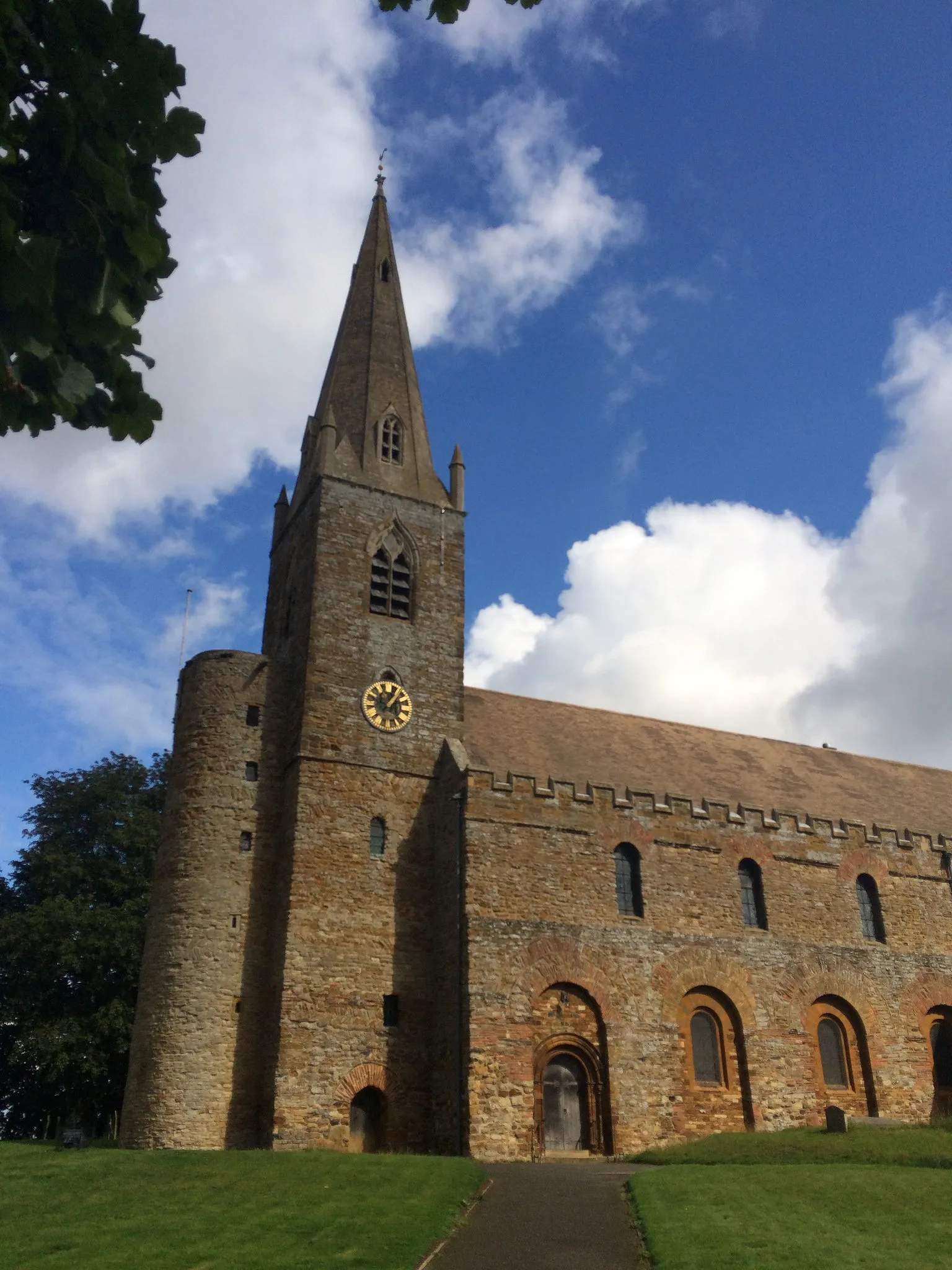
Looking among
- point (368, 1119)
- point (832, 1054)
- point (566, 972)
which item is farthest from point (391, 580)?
point (832, 1054)

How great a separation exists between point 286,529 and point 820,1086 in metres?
23.0

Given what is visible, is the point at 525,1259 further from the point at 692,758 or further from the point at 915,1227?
the point at 692,758

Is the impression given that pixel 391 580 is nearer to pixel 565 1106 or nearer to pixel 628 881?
pixel 628 881

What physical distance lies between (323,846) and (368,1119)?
656 cm

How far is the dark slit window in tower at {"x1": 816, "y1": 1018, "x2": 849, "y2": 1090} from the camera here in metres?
27.8

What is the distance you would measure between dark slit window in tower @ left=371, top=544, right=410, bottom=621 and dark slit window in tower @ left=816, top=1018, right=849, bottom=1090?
16389 millimetres

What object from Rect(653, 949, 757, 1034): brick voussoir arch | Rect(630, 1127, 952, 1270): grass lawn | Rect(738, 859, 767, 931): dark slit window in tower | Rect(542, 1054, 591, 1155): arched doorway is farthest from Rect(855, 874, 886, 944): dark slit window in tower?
Rect(542, 1054, 591, 1155): arched doorway

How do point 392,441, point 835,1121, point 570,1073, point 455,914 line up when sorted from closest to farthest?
point 835,1121 < point 570,1073 < point 455,914 < point 392,441

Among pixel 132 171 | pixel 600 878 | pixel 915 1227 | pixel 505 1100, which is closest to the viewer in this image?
pixel 132 171

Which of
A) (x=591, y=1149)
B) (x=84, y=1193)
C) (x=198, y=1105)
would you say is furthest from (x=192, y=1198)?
(x=591, y=1149)

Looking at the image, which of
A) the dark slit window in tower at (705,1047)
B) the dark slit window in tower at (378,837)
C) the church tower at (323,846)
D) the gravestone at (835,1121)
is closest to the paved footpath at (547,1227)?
the church tower at (323,846)

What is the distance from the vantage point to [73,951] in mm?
30797

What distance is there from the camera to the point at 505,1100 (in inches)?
925

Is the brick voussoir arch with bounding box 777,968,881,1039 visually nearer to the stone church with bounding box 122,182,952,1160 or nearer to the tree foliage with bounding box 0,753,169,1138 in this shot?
the stone church with bounding box 122,182,952,1160
